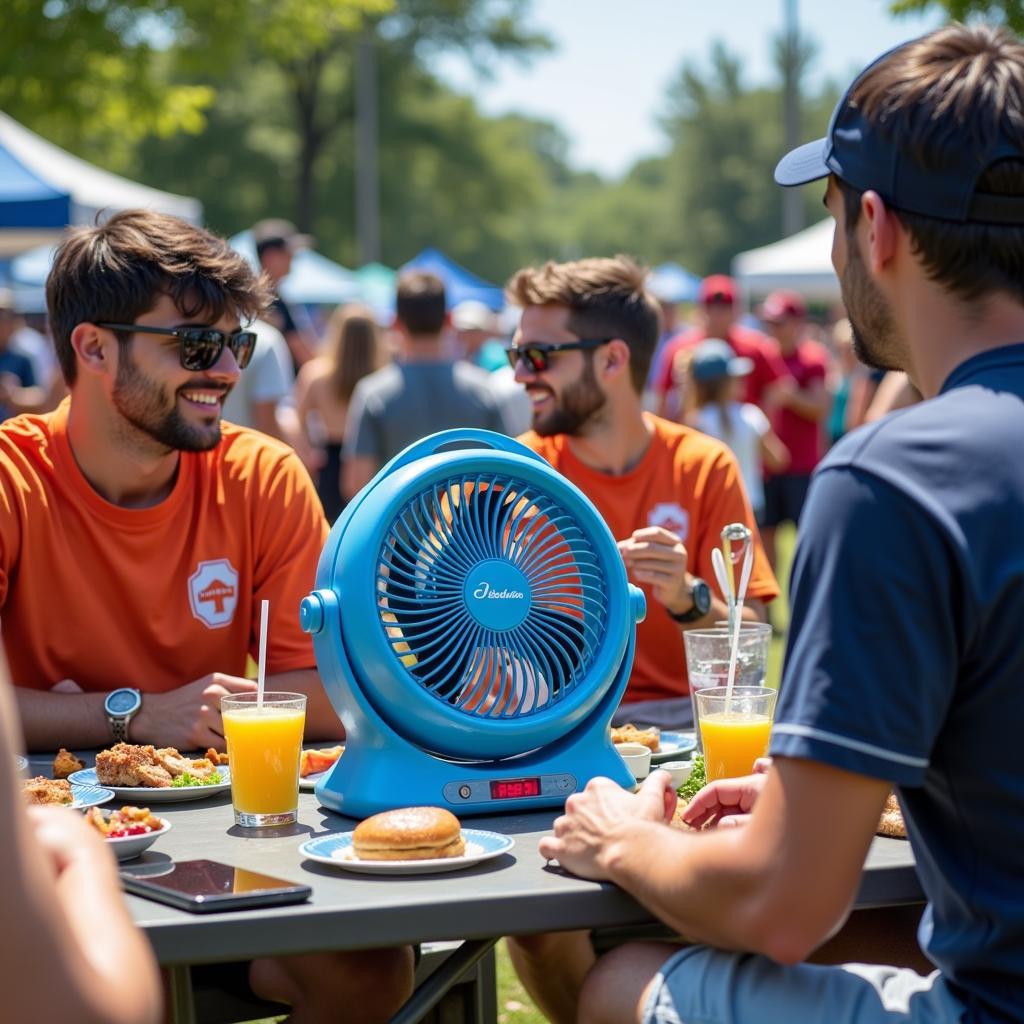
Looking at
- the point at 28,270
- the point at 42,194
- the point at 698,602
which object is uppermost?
the point at 28,270

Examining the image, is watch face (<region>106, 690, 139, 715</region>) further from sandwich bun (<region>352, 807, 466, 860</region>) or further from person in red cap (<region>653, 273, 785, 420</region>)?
person in red cap (<region>653, 273, 785, 420</region>)

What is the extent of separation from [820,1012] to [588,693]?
671 mm

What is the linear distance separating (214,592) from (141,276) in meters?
0.64

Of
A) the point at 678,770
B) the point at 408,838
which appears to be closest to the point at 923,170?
the point at 408,838

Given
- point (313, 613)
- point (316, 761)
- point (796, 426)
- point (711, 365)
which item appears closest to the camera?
point (313, 613)

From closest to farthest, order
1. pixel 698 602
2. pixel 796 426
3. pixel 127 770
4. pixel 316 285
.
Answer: pixel 127 770, pixel 698 602, pixel 796 426, pixel 316 285

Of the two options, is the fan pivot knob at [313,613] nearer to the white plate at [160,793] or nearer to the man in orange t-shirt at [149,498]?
the white plate at [160,793]

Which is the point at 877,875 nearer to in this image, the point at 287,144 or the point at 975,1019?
the point at 975,1019

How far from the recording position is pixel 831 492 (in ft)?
5.28

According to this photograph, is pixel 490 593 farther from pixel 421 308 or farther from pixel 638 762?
pixel 421 308

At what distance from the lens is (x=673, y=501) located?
371cm

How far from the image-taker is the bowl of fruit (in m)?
1.91

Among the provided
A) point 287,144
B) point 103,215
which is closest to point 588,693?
point 103,215

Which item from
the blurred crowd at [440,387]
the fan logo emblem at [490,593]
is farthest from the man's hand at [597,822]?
the blurred crowd at [440,387]
